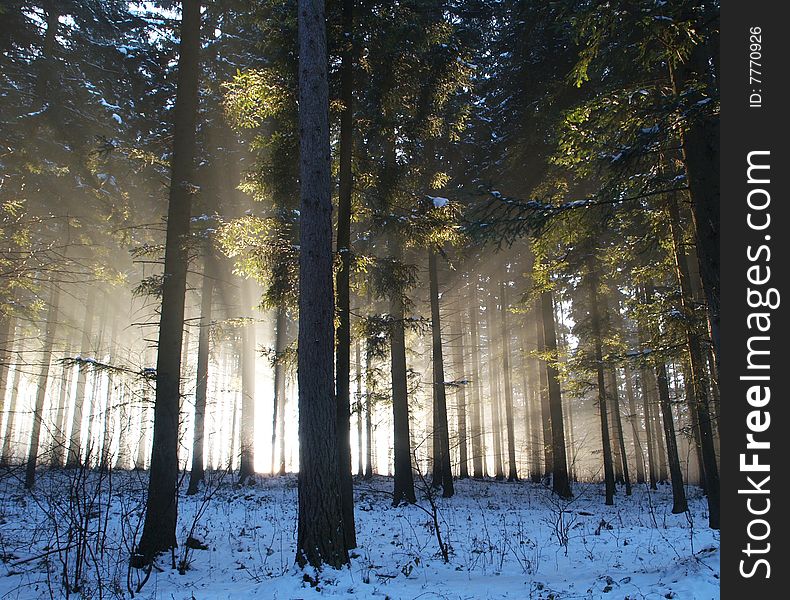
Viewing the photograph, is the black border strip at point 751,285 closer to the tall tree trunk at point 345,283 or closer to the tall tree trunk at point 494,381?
the tall tree trunk at point 345,283

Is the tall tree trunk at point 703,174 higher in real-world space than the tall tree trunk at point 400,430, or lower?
higher


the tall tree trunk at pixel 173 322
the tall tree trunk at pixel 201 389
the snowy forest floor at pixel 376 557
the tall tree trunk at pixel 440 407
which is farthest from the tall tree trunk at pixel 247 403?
the tall tree trunk at pixel 173 322

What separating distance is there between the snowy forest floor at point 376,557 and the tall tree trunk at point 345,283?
3.72ft

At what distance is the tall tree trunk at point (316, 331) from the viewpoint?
592cm

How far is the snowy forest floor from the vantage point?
17.1 feet

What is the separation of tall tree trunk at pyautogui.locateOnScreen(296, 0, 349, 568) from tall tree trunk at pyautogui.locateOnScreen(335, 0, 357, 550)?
1.42 metres

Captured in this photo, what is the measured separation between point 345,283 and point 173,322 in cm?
319

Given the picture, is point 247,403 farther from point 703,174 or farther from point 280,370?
point 703,174

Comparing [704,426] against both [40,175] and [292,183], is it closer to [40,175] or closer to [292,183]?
[292,183]

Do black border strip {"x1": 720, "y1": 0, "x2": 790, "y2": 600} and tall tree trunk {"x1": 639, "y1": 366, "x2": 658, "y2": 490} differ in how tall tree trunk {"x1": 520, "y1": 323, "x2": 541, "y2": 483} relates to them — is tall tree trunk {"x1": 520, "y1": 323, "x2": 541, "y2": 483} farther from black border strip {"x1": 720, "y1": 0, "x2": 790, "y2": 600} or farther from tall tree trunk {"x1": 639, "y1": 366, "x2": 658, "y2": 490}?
black border strip {"x1": 720, "y1": 0, "x2": 790, "y2": 600}

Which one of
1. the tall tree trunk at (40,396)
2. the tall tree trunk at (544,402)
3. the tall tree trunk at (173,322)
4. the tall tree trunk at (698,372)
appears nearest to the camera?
the tall tree trunk at (173,322)

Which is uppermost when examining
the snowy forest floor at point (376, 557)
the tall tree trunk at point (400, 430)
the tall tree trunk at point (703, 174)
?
the tall tree trunk at point (703, 174)

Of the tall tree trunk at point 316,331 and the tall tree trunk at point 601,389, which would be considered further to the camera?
the tall tree trunk at point 601,389

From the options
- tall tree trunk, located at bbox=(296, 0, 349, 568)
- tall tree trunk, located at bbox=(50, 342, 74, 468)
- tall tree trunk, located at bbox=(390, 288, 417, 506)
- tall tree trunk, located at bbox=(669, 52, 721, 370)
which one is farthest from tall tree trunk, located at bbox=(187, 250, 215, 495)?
tall tree trunk, located at bbox=(669, 52, 721, 370)
